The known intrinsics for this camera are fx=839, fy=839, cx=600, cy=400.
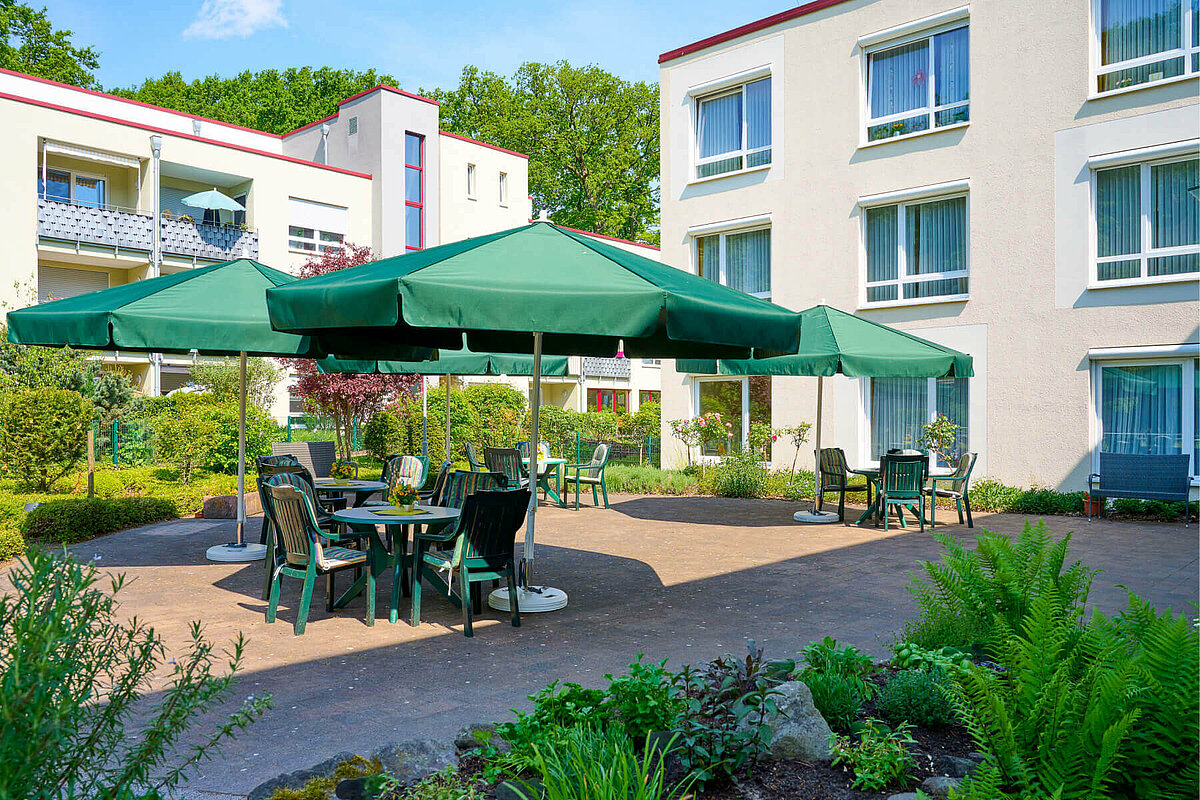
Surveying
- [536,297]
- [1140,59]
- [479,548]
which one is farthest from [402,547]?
[1140,59]

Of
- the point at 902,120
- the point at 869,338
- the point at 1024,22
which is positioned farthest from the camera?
the point at 902,120

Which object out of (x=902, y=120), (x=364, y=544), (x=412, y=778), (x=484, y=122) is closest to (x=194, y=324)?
(x=364, y=544)

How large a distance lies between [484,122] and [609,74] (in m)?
7.26

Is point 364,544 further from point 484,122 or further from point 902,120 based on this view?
point 484,122

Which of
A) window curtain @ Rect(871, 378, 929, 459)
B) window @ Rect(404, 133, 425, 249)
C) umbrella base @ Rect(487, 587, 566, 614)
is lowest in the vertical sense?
umbrella base @ Rect(487, 587, 566, 614)

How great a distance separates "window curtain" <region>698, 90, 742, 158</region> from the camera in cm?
1873

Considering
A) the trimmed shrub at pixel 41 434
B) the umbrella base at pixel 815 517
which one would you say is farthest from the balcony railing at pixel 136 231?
the umbrella base at pixel 815 517

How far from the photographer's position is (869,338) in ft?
35.7

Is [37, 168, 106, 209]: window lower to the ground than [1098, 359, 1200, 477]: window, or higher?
higher

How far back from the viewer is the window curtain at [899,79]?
16109 mm

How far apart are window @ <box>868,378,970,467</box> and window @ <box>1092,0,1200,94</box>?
5.54 m

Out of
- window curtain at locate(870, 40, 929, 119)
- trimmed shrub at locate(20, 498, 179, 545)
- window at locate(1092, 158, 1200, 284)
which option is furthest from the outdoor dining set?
window curtain at locate(870, 40, 929, 119)

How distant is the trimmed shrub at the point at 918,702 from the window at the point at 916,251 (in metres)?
12.9

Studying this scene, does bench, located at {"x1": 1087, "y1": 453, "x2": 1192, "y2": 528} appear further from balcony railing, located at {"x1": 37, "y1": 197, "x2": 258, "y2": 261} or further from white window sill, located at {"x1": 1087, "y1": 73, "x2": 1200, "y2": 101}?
balcony railing, located at {"x1": 37, "y1": 197, "x2": 258, "y2": 261}
